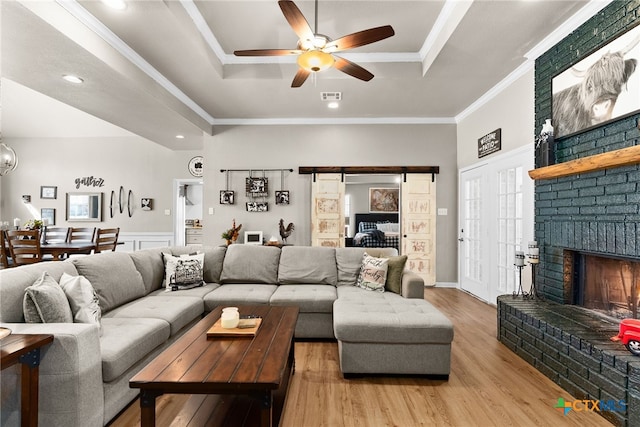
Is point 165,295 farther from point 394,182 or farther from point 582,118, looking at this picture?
point 394,182

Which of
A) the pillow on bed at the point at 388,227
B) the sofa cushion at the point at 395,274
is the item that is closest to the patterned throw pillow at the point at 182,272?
the sofa cushion at the point at 395,274

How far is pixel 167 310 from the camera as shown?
2.54 meters

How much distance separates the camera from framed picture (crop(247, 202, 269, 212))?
5.59m

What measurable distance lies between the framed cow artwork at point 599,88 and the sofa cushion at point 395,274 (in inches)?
75.9

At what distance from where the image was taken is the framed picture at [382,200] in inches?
330

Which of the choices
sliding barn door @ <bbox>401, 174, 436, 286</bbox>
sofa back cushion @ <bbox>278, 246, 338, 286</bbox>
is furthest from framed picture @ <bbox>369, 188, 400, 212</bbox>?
sofa back cushion @ <bbox>278, 246, 338, 286</bbox>

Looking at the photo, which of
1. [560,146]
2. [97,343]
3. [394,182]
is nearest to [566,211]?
[560,146]

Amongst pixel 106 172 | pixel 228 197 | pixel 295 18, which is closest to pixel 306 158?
pixel 228 197

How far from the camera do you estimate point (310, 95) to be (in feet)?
14.7

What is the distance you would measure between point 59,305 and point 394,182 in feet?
24.6

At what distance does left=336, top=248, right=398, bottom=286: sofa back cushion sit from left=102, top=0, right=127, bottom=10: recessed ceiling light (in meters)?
3.05

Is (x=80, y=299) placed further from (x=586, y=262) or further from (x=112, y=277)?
(x=586, y=262)

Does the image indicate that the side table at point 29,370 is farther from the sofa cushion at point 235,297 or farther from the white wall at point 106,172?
the white wall at point 106,172

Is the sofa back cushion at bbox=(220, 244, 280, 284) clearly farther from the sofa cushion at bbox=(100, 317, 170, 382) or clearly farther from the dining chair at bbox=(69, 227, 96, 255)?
the dining chair at bbox=(69, 227, 96, 255)
